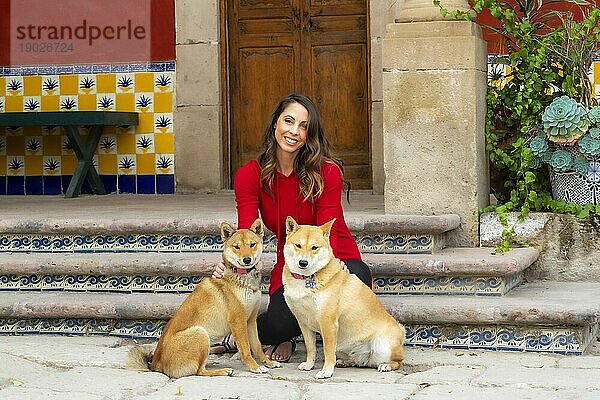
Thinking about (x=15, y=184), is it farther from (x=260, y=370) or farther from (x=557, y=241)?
(x=260, y=370)

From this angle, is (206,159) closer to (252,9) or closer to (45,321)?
(252,9)

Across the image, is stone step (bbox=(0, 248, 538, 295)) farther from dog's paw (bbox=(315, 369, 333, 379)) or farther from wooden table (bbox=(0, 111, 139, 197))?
wooden table (bbox=(0, 111, 139, 197))

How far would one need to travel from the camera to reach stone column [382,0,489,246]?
18.8 ft

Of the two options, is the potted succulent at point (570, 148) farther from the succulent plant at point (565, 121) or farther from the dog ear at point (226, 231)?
the dog ear at point (226, 231)

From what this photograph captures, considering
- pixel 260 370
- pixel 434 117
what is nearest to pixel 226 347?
pixel 260 370

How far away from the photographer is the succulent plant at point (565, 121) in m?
5.60

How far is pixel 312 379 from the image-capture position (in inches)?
175

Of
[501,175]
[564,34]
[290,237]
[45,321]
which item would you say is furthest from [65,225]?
[564,34]

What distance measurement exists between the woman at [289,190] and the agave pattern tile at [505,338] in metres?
0.42

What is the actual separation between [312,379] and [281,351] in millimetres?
501

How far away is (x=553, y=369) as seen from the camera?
15.0 ft

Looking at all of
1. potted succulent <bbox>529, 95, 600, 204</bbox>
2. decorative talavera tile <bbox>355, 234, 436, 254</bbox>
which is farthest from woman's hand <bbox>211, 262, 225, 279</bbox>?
potted succulent <bbox>529, 95, 600, 204</bbox>

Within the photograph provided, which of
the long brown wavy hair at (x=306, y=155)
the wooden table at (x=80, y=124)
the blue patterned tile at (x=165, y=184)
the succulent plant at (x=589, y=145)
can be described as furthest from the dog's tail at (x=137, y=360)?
the blue patterned tile at (x=165, y=184)

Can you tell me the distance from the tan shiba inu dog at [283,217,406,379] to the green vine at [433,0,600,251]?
142 cm
